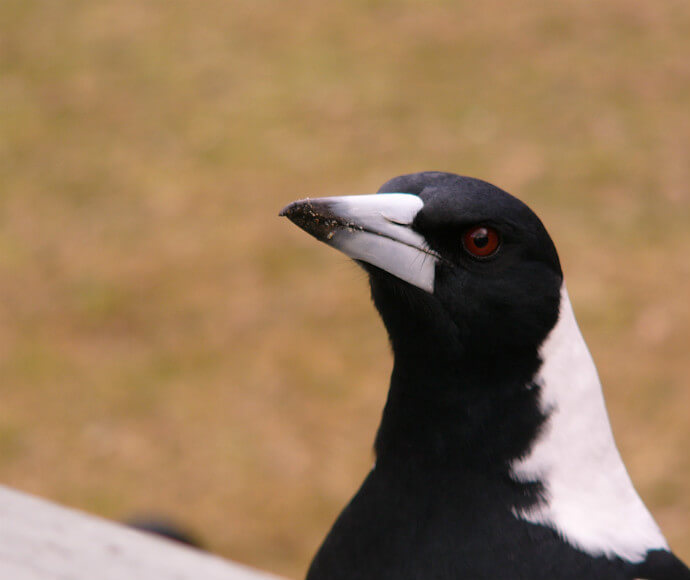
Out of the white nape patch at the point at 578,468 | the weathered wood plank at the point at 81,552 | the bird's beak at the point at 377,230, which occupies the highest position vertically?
the bird's beak at the point at 377,230

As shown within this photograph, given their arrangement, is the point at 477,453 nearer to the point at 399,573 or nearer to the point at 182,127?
the point at 399,573

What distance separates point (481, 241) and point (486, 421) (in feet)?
0.70

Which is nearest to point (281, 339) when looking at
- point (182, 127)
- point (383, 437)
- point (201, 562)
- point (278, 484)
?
point (278, 484)

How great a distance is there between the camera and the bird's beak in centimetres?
111

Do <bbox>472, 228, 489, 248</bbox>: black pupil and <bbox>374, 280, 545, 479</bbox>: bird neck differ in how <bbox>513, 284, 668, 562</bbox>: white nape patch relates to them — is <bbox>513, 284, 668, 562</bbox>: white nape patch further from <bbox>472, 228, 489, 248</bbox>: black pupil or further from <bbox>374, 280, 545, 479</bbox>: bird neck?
<bbox>472, 228, 489, 248</bbox>: black pupil

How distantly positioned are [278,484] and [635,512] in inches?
88.3

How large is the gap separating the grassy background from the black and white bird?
1970 millimetres

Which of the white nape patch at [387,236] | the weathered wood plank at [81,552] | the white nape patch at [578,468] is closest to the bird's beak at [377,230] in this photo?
the white nape patch at [387,236]

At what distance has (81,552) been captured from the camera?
1.57 meters

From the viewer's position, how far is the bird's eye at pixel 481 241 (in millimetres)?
1223

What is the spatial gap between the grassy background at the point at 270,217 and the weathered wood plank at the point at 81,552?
1502 millimetres

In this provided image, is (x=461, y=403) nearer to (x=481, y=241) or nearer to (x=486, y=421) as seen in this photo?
(x=486, y=421)

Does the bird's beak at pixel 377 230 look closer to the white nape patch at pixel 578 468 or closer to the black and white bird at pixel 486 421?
the black and white bird at pixel 486 421

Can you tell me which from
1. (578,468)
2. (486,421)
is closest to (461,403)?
(486,421)
